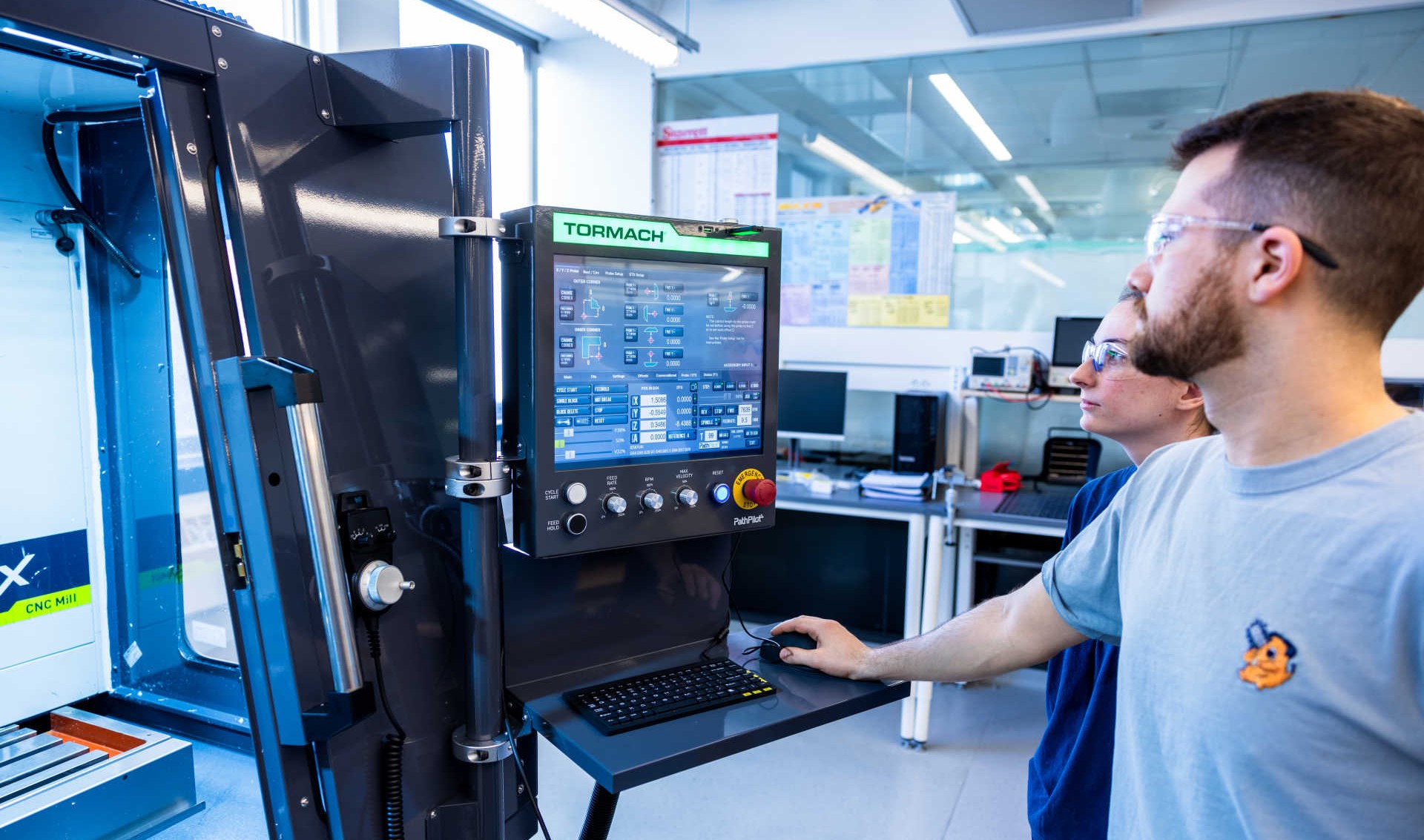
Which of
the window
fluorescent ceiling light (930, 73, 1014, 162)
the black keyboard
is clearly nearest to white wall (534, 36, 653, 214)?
the window

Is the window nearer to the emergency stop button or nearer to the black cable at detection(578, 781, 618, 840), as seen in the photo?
the emergency stop button

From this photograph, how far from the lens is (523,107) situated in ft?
14.0

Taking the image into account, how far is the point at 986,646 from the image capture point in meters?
1.28

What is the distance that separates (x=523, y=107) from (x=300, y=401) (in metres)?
3.72

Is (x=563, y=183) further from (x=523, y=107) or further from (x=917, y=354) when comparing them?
(x=917, y=354)

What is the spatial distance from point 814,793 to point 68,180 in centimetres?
268

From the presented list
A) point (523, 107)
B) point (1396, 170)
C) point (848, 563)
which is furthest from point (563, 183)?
point (1396, 170)

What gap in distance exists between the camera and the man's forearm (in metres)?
1.24

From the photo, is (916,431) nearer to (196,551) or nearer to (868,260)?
(868,260)

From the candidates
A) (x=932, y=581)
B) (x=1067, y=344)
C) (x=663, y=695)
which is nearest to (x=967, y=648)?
(x=663, y=695)

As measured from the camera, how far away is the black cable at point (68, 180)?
220cm

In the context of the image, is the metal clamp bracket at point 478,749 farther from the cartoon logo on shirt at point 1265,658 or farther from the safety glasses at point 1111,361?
the safety glasses at point 1111,361

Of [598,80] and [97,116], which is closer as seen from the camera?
[97,116]

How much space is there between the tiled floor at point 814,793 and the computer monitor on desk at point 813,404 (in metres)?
1.17
